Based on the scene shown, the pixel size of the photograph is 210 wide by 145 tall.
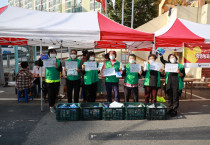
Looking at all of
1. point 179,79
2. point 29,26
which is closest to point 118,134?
point 179,79

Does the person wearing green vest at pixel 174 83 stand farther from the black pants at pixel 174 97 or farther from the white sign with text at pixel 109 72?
the white sign with text at pixel 109 72

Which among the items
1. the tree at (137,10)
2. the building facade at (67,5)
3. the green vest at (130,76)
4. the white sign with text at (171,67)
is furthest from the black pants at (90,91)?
the building facade at (67,5)

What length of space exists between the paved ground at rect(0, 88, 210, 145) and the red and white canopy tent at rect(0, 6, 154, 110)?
2237 mm

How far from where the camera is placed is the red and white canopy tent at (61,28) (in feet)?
15.1

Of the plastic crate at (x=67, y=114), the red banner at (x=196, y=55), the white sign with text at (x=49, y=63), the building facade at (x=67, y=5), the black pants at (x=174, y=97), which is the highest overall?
the building facade at (x=67, y=5)

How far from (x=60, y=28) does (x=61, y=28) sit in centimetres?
3

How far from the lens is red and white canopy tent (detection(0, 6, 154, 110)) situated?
460cm

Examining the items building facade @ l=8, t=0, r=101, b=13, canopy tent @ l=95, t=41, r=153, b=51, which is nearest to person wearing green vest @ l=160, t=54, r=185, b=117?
canopy tent @ l=95, t=41, r=153, b=51

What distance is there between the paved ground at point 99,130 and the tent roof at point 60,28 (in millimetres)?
2237

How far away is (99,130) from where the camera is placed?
398 centimetres

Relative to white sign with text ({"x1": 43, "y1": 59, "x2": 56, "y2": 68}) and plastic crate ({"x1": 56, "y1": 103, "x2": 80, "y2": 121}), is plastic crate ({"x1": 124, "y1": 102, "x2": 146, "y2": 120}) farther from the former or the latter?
white sign with text ({"x1": 43, "y1": 59, "x2": 56, "y2": 68})

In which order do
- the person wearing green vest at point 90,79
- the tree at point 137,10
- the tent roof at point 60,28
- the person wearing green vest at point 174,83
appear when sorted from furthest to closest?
the tree at point 137,10 < the person wearing green vest at point 90,79 < the person wearing green vest at point 174,83 < the tent roof at point 60,28

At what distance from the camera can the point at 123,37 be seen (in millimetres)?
4934

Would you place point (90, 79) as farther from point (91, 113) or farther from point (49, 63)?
point (49, 63)
